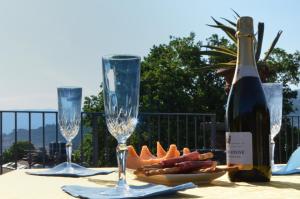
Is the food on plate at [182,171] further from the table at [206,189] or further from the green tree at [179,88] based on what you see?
the green tree at [179,88]

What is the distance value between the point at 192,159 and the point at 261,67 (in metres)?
0.69

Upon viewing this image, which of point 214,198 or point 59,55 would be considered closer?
point 214,198

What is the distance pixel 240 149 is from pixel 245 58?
23 centimetres

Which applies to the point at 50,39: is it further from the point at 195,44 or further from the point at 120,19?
the point at 195,44

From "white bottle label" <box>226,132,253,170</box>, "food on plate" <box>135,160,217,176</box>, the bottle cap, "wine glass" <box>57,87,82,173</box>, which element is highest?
the bottle cap

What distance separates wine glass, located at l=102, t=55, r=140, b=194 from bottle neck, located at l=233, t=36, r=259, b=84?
322 millimetres

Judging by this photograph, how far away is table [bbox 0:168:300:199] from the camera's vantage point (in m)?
0.89

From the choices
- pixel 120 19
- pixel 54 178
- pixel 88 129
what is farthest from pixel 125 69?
pixel 120 19

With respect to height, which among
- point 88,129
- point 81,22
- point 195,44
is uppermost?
point 81,22

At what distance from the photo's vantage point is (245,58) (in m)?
1.18

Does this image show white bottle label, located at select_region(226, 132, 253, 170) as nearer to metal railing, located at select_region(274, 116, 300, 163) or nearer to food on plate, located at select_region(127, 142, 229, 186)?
food on plate, located at select_region(127, 142, 229, 186)

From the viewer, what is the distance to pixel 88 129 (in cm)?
698

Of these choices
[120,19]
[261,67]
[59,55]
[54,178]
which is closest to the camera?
[54,178]

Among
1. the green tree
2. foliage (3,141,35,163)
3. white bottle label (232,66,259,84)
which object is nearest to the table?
white bottle label (232,66,259,84)
